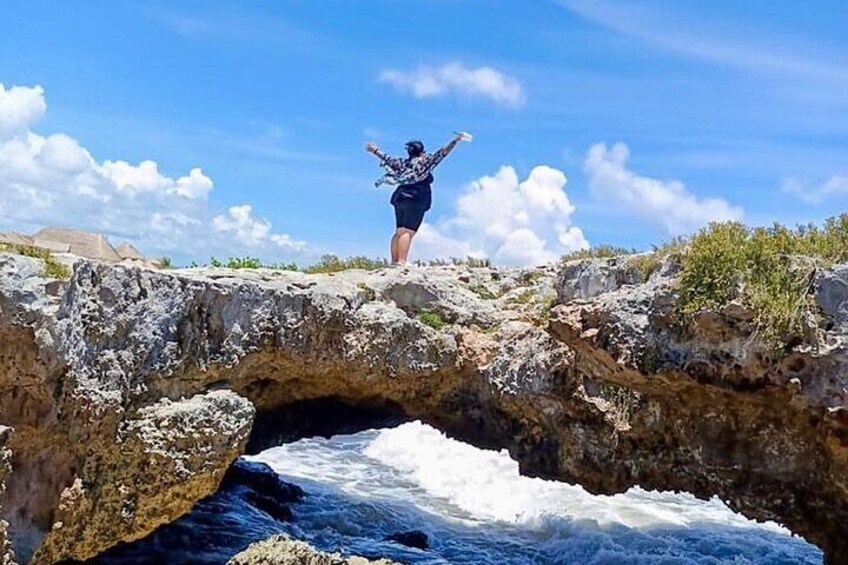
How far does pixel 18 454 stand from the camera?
1067 centimetres

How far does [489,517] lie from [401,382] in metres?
8.74

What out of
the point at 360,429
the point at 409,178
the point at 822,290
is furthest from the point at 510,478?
the point at 822,290

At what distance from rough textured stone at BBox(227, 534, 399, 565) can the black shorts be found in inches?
305

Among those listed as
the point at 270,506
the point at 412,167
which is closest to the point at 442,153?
the point at 412,167

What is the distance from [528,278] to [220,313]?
6.66m

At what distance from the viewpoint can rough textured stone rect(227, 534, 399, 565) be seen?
1019 centimetres

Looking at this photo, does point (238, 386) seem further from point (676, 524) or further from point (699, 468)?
point (676, 524)

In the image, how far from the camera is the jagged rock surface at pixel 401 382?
10.8m

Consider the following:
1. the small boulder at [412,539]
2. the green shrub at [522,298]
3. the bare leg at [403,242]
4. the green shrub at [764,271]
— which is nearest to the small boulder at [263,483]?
the small boulder at [412,539]

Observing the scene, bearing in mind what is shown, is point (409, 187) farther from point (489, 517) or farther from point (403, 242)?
point (489, 517)

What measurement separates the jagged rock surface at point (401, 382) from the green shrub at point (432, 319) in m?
0.07

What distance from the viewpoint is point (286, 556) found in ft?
33.5

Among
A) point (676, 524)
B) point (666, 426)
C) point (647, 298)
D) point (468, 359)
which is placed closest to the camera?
point (647, 298)

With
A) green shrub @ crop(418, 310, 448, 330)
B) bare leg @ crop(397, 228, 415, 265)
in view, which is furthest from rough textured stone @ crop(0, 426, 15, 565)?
bare leg @ crop(397, 228, 415, 265)
